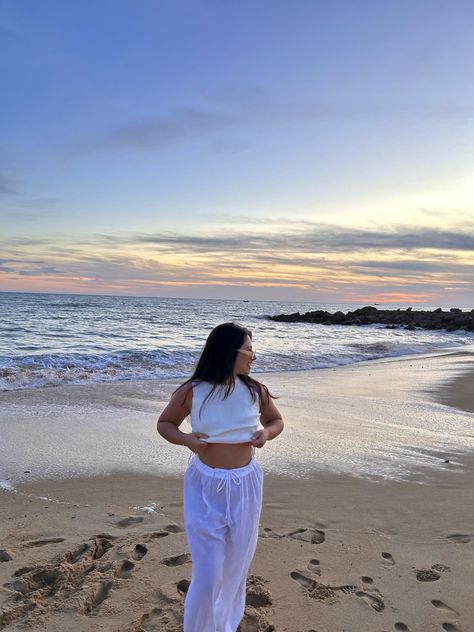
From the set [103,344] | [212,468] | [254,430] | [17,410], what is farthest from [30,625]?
[103,344]

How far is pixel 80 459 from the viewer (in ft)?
21.0

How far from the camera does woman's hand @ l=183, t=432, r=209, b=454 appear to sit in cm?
270

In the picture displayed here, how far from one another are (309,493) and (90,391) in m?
7.01

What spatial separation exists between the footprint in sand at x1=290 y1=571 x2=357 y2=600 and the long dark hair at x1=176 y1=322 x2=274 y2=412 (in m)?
1.62

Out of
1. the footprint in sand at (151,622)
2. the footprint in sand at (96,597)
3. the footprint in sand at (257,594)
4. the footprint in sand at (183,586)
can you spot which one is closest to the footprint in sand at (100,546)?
the footprint in sand at (96,597)

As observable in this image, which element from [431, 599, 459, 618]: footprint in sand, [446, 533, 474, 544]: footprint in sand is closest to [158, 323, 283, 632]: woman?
[431, 599, 459, 618]: footprint in sand

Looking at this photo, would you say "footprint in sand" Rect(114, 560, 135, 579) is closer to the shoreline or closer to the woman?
the woman

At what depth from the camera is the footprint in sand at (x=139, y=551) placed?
3.97m

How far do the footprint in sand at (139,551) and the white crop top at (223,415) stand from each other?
174cm

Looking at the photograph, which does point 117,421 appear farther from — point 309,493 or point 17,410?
point 309,493

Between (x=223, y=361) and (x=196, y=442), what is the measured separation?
44 centimetres

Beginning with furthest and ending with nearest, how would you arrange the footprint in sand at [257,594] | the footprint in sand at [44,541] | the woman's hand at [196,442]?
the footprint in sand at [44,541] → the footprint in sand at [257,594] → the woman's hand at [196,442]

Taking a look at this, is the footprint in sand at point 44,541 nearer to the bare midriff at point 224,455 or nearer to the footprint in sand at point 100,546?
the footprint in sand at point 100,546

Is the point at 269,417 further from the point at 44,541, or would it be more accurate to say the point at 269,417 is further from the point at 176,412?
the point at 44,541
